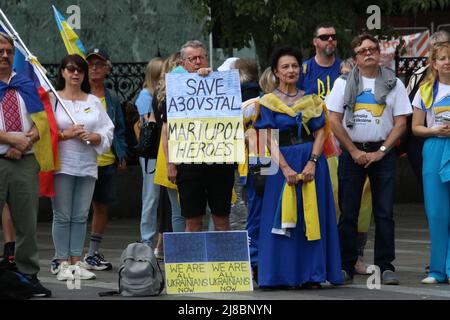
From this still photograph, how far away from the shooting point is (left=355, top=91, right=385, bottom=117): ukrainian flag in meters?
11.9

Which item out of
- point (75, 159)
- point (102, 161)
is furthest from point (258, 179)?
point (102, 161)

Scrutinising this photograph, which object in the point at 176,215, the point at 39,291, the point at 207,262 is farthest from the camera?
the point at 176,215

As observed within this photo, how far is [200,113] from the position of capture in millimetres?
11656

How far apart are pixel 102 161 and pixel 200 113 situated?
2.21 metres

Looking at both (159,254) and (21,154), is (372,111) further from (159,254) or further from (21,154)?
(159,254)

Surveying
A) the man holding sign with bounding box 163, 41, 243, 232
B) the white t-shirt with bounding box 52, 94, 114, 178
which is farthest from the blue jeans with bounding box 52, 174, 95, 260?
the man holding sign with bounding box 163, 41, 243, 232

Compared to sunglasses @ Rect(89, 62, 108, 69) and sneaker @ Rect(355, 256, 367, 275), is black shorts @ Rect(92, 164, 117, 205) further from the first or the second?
sneaker @ Rect(355, 256, 367, 275)

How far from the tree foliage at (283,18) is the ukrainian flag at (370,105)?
202 inches

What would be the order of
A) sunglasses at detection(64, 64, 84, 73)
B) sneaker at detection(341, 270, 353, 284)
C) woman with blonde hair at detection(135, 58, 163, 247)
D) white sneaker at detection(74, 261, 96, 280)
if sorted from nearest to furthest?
sneaker at detection(341, 270, 353, 284) → white sneaker at detection(74, 261, 96, 280) → sunglasses at detection(64, 64, 84, 73) → woman with blonde hair at detection(135, 58, 163, 247)

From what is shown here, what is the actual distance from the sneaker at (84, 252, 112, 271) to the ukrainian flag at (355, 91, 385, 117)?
3.04 m

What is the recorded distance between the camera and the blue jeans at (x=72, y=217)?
41.0 feet

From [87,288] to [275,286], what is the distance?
1586 mm
